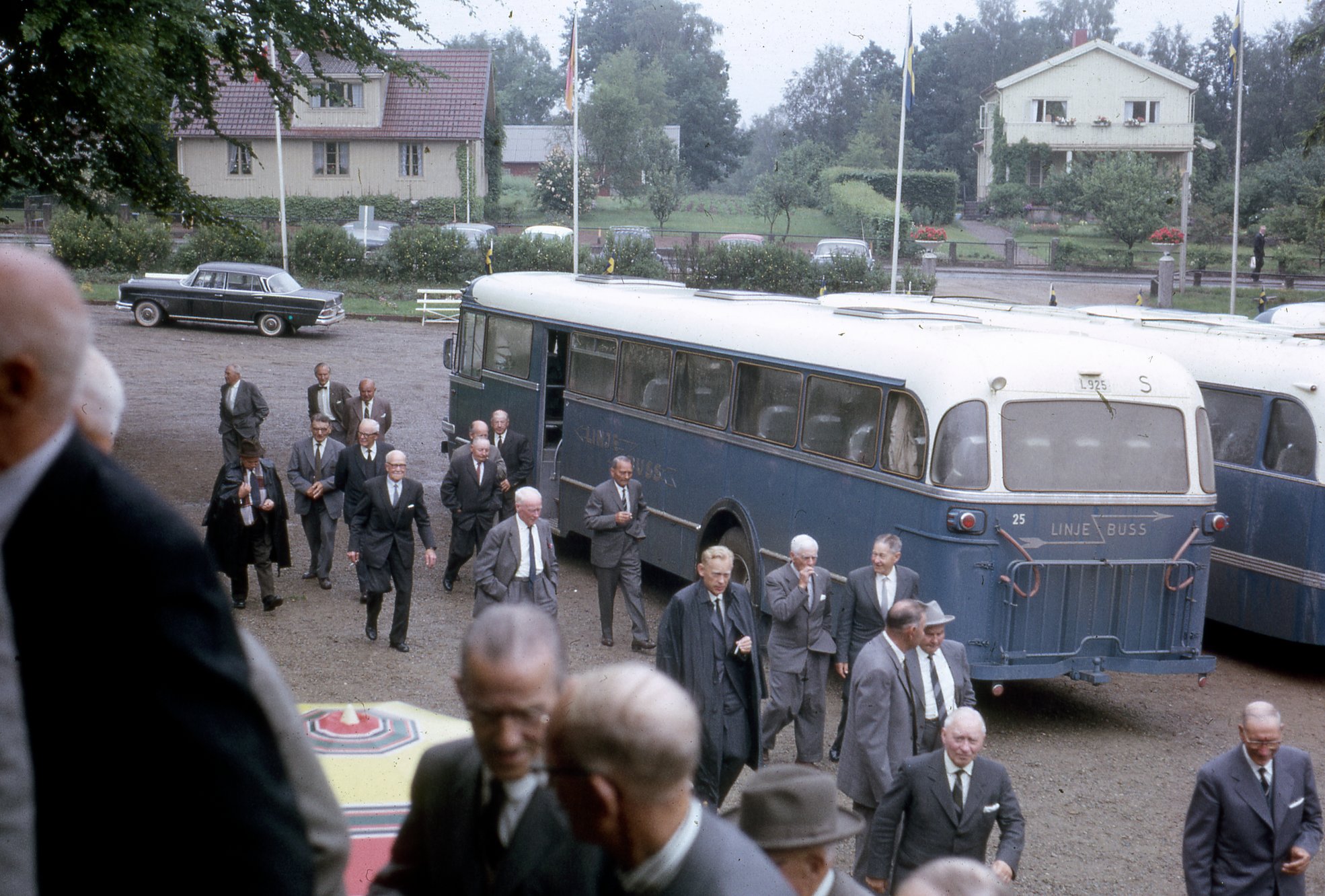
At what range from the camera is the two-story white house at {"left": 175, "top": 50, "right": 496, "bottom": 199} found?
6062 cm

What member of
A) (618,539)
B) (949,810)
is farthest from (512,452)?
(949,810)

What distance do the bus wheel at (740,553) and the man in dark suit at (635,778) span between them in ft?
34.5

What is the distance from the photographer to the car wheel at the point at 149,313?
36656mm

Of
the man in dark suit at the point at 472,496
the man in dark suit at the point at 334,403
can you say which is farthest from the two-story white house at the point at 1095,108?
the man in dark suit at the point at 472,496

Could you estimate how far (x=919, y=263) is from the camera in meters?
53.8

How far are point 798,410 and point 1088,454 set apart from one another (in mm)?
2716

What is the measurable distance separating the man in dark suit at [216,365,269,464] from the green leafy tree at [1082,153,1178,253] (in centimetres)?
4816

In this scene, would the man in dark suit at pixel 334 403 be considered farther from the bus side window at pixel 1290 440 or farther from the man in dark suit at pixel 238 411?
the bus side window at pixel 1290 440

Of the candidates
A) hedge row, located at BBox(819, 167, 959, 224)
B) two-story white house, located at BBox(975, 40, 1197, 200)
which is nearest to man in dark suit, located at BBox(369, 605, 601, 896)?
hedge row, located at BBox(819, 167, 959, 224)

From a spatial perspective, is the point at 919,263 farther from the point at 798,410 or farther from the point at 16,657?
the point at 16,657

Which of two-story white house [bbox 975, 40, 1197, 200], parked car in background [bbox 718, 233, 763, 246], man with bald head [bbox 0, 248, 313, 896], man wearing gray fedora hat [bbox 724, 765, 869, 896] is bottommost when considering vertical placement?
man wearing gray fedora hat [bbox 724, 765, 869, 896]

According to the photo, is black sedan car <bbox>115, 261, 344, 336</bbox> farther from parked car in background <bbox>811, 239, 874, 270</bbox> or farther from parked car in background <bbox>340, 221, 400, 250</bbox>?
parked car in background <bbox>811, 239, 874, 270</bbox>

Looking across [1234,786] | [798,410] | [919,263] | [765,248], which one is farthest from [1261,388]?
[919,263]

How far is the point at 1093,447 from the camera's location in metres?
11.2
